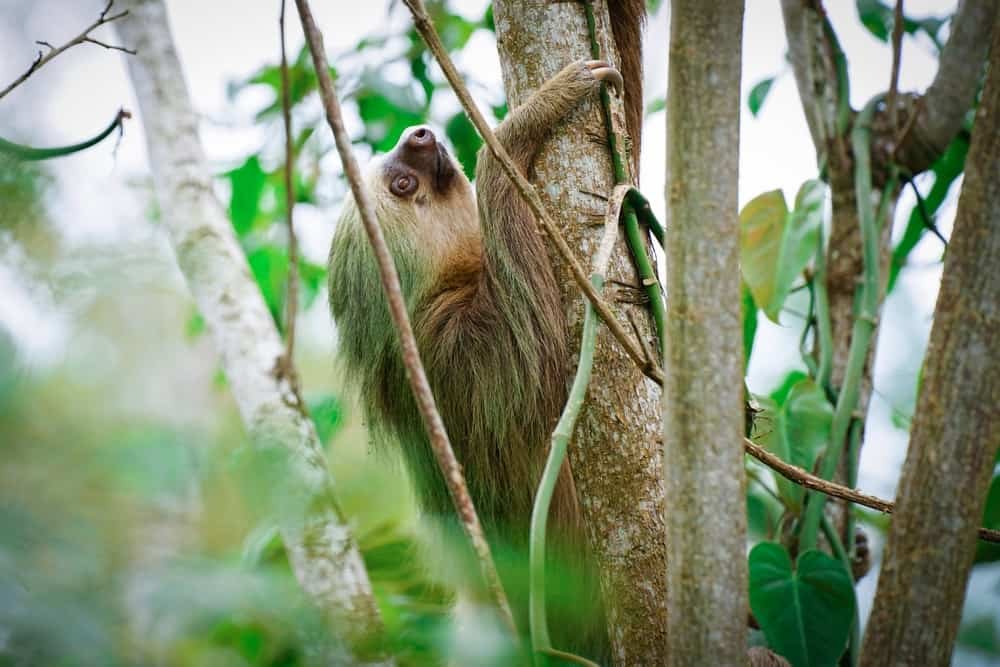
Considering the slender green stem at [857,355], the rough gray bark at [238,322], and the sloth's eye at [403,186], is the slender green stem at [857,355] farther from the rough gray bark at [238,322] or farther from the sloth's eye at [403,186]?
the rough gray bark at [238,322]

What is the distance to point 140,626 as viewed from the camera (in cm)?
128

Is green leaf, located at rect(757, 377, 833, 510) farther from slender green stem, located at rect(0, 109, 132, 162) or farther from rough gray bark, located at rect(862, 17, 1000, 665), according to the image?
slender green stem, located at rect(0, 109, 132, 162)

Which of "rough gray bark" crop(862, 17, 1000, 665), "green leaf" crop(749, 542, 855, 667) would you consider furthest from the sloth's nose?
"rough gray bark" crop(862, 17, 1000, 665)

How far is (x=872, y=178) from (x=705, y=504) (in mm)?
2730

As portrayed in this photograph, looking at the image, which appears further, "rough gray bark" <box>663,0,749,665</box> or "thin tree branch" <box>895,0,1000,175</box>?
"thin tree branch" <box>895,0,1000,175</box>

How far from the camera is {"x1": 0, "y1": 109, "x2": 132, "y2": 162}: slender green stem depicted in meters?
2.10

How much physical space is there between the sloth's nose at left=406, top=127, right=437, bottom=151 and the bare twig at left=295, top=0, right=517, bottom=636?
86.6 inches

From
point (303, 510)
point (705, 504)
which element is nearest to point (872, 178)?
point (705, 504)

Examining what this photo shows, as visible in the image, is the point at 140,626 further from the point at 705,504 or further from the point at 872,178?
the point at 872,178

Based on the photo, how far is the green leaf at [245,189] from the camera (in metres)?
4.53

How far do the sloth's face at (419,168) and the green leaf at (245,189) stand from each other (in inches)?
32.0

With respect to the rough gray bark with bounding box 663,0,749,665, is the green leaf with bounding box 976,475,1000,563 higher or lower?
lower

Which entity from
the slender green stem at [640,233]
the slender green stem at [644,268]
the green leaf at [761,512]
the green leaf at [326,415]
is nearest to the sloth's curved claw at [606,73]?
the slender green stem at [640,233]

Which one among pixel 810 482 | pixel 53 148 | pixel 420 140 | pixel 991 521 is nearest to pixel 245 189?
pixel 420 140
